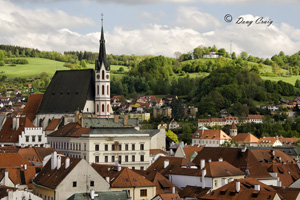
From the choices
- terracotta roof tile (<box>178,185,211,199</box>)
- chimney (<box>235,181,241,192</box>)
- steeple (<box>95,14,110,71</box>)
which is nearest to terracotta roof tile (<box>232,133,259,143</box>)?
steeple (<box>95,14,110,71</box>)

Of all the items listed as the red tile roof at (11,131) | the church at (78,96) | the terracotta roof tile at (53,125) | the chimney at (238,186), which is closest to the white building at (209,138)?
the church at (78,96)

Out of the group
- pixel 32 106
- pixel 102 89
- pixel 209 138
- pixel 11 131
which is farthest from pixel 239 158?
pixel 209 138

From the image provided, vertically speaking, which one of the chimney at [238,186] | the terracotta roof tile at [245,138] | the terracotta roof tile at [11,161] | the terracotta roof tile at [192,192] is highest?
the terracotta roof tile at [11,161]

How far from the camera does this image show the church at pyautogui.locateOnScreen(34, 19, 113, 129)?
118250 mm

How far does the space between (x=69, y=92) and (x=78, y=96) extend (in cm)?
301

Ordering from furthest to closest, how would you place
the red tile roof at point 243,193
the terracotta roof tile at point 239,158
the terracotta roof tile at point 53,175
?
the terracotta roof tile at point 239,158 → the terracotta roof tile at point 53,175 → the red tile roof at point 243,193

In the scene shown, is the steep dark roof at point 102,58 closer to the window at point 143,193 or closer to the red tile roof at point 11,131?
the red tile roof at point 11,131

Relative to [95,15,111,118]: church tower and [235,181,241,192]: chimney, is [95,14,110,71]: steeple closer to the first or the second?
[95,15,111,118]: church tower

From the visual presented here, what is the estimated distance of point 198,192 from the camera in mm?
68000

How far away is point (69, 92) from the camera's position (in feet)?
402

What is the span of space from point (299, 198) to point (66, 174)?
70.0ft

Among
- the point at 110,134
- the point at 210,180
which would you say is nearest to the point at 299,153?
the point at 110,134

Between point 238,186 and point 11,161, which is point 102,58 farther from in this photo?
point 238,186

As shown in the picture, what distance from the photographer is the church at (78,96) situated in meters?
118
